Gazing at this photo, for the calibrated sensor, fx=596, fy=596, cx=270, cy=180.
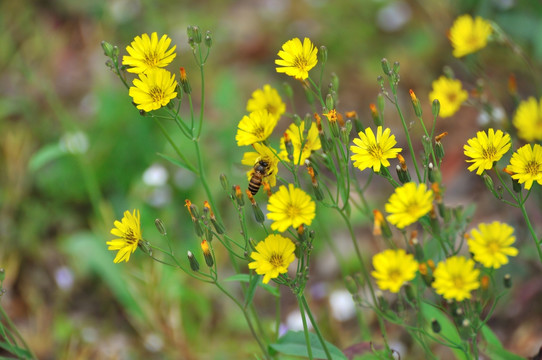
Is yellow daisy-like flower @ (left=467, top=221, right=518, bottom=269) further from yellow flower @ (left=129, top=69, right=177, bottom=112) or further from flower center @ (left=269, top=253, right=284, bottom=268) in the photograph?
yellow flower @ (left=129, top=69, right=177, bottom=112)

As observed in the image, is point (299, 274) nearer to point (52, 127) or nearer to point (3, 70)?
point (52, 127)

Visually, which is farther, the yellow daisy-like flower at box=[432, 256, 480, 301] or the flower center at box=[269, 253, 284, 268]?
the flower center at box=[269, 253, 284, 268]

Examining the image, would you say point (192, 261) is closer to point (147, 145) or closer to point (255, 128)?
point (255, 128)

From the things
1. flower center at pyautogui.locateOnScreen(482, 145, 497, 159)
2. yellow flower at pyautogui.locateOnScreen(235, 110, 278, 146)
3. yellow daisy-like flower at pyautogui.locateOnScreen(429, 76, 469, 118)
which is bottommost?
flower center at pyautogui.locateOnScreen(482, 145, 497, 159)

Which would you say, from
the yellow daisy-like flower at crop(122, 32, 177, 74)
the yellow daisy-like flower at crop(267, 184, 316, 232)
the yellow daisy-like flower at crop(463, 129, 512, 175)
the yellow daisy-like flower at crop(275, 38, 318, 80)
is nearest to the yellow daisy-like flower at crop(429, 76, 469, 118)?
the yellow daisy-like flower at crop(463, 129, 512, 175)

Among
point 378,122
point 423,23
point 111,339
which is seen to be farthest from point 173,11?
point 378,122
